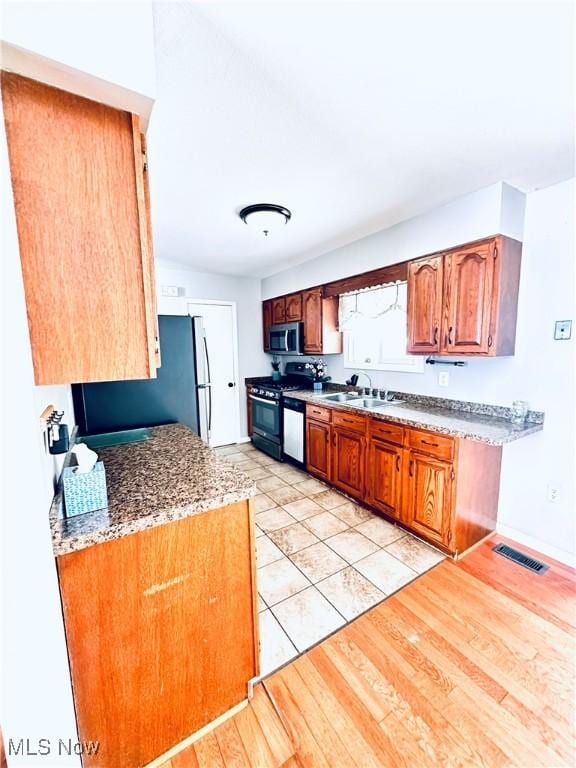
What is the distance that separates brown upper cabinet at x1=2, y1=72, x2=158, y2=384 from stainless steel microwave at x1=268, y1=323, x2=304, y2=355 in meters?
3.08

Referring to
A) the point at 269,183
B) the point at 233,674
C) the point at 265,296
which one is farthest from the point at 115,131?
the point at 265,296

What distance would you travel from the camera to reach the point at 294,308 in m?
4.13

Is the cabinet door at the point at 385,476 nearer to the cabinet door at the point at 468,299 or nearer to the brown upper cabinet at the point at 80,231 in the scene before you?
the cabinet door at the point at 468,299

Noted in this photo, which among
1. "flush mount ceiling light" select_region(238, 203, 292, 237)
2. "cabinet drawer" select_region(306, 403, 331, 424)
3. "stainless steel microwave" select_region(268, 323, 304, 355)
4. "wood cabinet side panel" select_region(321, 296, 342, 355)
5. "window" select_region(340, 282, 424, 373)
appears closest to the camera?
"flush mount ceiling light" select_region(238, 203, 292, 237)

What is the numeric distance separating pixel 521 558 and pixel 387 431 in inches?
47.9

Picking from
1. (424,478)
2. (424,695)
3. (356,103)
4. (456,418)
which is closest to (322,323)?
(456,418)

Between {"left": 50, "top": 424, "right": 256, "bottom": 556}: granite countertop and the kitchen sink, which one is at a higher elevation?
{"left": 50, "top": 424, "right": 256, "bottom": 556}: granite countertop

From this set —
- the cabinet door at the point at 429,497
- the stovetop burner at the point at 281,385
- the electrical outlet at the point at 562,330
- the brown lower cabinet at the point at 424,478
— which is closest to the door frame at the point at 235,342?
the stovetop burner at the point at 281,385

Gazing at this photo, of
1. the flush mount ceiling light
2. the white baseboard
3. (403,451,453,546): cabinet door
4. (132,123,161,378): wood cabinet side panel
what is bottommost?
the white baseboard

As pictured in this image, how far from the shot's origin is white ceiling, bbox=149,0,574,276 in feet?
3.37

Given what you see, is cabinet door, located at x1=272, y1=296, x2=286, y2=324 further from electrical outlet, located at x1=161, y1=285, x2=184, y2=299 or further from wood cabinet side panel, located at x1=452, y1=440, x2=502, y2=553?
wood cabinet side panel, located at x1=452, y1=440, x2=502, y2=553

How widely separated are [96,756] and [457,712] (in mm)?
1360

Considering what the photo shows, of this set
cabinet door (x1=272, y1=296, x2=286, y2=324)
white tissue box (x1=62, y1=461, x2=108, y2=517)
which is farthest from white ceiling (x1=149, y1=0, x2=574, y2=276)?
cabinet door (x1=272, y1=296, x2=286, y2=324)

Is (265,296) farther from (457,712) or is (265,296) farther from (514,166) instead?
(457,712)
